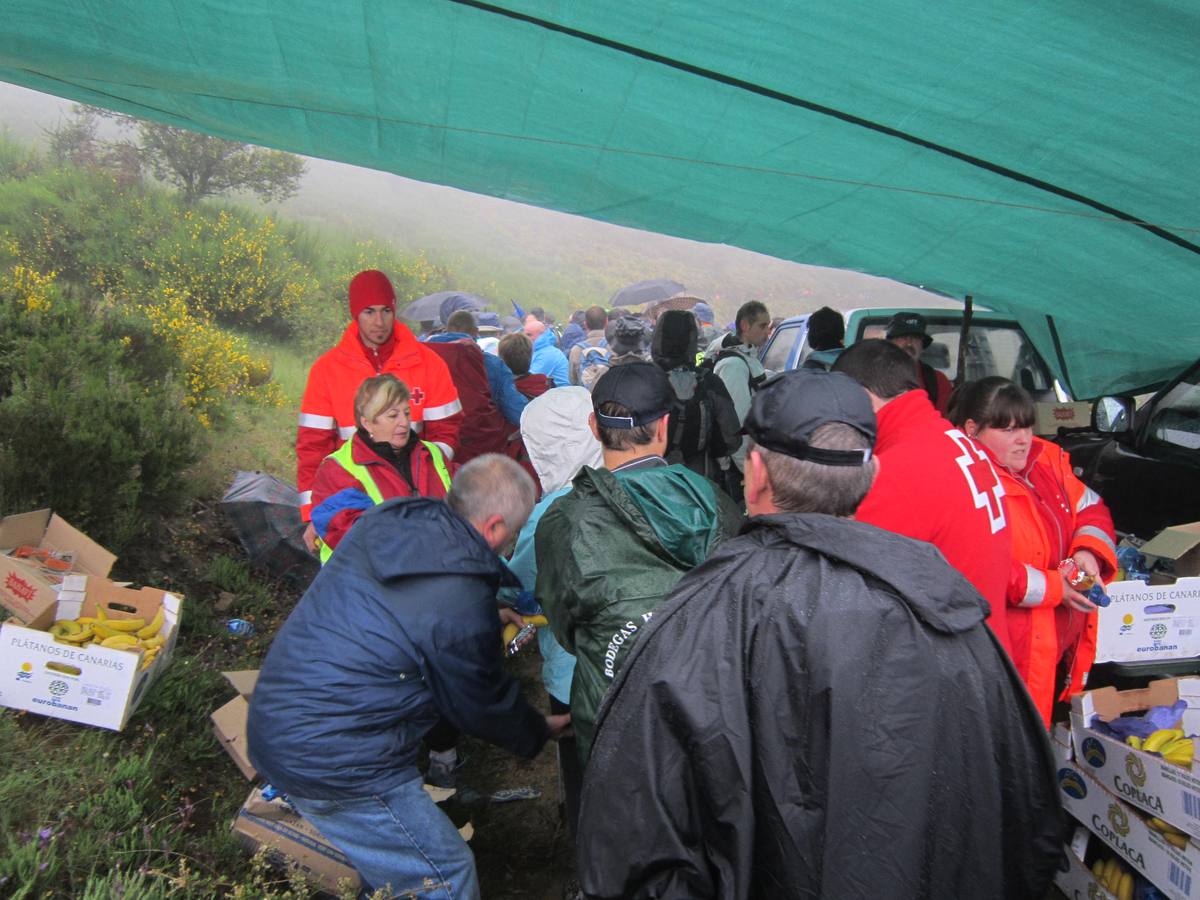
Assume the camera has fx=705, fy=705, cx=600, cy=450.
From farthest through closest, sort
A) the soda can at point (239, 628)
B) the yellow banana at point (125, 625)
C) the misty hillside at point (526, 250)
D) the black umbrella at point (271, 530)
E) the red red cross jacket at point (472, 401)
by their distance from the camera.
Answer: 1. the misty hillside at point (526, 250)
2. the black umbrella at point (271, 530)
3. the red red cross jacket at point (472, 401)
4. the soda can at point (239, 628)
5. the yellow banana at point (125, 625)

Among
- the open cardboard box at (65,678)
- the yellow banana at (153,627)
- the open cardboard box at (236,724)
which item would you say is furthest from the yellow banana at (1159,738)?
the yellow banana at (153,627)

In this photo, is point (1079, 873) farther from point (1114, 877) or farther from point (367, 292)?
point (367, 292)

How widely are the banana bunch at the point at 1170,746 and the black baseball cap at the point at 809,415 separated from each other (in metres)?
2.10

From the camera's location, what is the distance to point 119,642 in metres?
3.21

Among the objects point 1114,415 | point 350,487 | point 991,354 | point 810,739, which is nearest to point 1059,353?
point 1114,415

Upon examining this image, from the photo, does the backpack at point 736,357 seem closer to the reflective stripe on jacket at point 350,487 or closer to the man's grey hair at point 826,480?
the reflective stripe on jacket at point 350,487

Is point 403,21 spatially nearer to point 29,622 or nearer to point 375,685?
point 375,685

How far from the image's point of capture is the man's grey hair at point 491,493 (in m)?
2.29

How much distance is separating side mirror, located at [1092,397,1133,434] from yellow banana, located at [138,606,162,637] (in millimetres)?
5762

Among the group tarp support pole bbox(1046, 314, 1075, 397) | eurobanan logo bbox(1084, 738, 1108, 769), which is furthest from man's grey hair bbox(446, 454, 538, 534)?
tarp support pole bbox(1046, 314, 1075, 397)

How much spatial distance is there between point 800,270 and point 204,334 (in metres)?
55.3

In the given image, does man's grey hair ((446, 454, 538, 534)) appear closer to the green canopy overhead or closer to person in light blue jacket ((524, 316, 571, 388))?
the green canopy overhead

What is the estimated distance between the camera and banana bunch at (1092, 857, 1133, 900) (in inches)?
98.6

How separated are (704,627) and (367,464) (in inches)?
90.7
